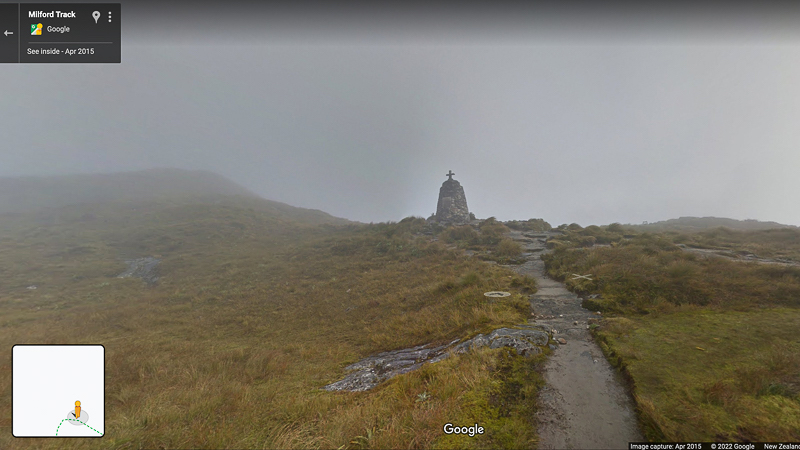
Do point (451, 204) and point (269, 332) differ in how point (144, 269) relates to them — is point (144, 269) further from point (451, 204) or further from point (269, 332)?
point (451, 204)

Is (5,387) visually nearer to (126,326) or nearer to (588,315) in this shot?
(126,326)

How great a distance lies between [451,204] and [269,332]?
99.8 ft

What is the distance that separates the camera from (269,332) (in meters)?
11.0

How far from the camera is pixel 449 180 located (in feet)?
128

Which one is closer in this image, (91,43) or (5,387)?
(5,387)

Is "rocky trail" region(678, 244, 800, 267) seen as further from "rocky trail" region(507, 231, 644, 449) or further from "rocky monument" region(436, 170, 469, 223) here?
"rocky monument" region(436, 170, 469, 223)

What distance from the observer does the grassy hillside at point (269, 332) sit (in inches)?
151

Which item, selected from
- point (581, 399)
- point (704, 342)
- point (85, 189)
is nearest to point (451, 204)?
point (704, 342)

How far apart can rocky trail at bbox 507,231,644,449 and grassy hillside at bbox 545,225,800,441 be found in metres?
0.24

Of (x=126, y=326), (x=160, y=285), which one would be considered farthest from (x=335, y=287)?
(x=160, y=285)

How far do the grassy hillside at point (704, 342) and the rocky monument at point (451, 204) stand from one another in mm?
25601

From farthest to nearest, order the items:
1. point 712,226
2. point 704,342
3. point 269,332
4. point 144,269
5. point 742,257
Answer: point 712,226 → point 144,269 → point 742,257 → point 269,332 → point 704,342

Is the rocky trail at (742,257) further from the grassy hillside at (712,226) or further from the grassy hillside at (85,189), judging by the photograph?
the grassy hillside at (85,189)

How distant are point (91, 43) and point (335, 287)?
16443 mm
